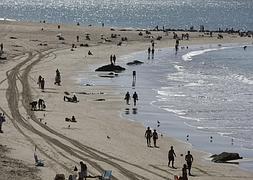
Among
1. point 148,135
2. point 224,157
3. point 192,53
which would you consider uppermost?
point 148,135

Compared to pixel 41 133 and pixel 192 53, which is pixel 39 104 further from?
pixel 192 53

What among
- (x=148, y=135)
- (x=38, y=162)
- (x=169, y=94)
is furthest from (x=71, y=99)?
(x=38, y=162)

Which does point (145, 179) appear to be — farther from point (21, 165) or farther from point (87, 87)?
point (87, 87)

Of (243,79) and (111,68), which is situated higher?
(111,68)

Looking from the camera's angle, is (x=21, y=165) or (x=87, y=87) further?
(x=87, y=87)

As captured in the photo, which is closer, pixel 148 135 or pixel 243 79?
pixel 148 135

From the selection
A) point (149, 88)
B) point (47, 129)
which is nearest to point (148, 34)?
point (149, 88)

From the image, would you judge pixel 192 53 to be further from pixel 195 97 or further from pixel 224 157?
pixel 224 157

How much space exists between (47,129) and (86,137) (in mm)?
2598

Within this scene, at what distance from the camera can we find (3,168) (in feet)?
81.6

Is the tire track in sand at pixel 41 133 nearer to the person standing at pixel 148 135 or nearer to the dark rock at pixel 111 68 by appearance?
the person standing at pixel 148 135

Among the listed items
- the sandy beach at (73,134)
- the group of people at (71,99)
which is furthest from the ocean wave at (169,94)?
the group of people at (71,99)

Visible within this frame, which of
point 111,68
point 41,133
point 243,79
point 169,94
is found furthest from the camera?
point 111,68

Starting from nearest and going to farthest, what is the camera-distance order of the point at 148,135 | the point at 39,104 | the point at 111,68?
the point at 148,135 → the point at 39,104 → the point at 111,68
